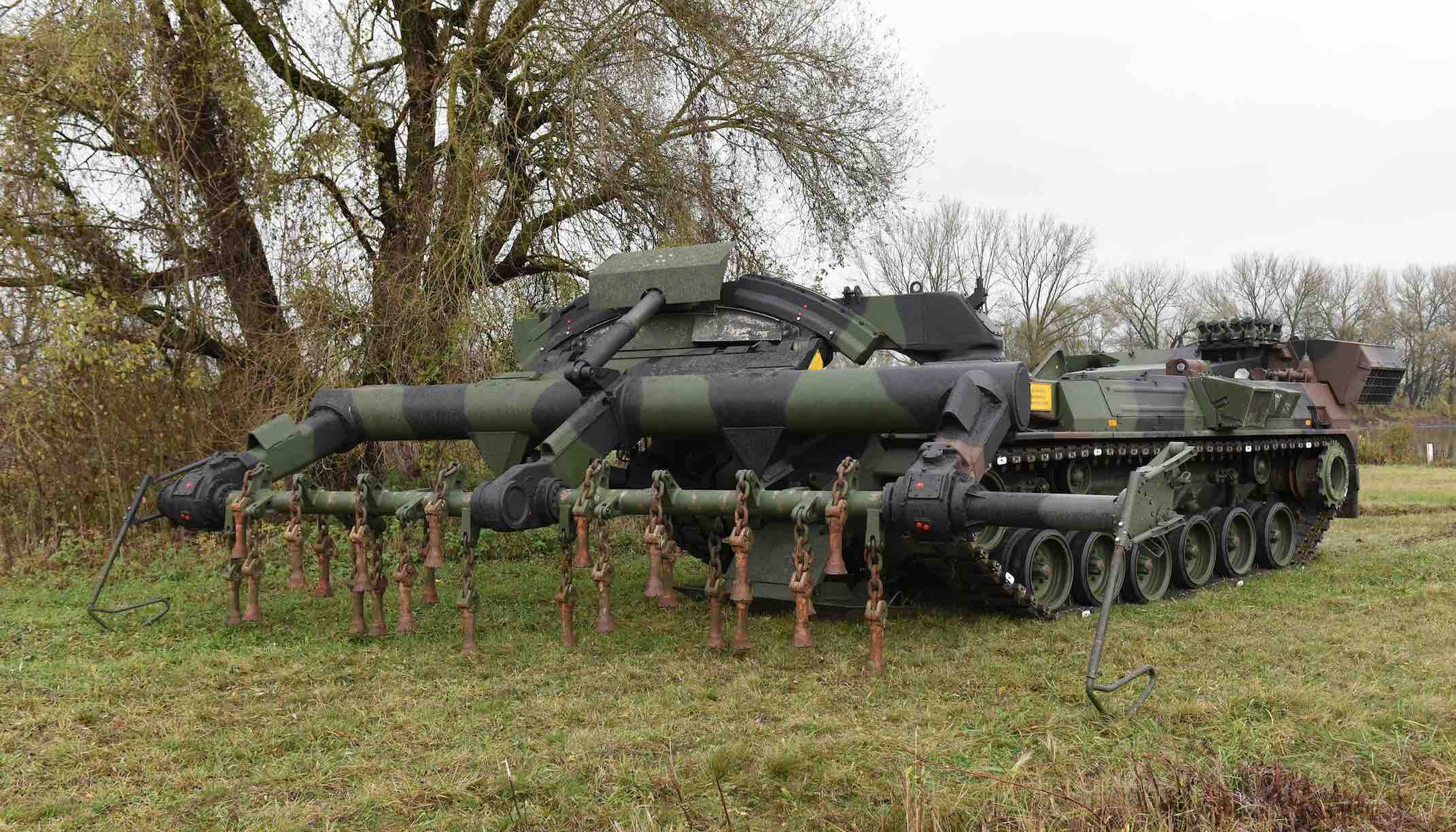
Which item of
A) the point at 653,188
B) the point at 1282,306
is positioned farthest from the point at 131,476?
the point at 1282,306

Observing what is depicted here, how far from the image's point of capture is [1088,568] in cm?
850

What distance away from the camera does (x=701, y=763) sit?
4.32 m

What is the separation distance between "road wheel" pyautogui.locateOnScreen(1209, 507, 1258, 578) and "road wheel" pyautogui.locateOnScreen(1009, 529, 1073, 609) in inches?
92.0

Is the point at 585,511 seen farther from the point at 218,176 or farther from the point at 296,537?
the point at 218,176

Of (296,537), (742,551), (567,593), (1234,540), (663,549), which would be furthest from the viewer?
(1234,540)

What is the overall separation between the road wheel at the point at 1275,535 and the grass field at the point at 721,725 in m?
2.53

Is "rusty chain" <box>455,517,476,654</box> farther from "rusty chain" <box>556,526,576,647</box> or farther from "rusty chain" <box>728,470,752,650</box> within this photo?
"rusty chain" <box>728,470,752,650</box>

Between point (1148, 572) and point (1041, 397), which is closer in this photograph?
point (1041, 397)

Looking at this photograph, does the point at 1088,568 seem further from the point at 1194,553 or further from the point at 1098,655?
the point at 1098,655

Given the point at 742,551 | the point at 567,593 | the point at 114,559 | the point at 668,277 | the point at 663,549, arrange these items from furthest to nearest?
the point at 668,277, the point at 114,559, the point at 567,593, the point at 663,549, the point at 742,551

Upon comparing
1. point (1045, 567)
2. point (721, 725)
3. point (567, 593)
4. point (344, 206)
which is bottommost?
point (721, 725)

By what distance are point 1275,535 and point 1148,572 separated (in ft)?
9.06

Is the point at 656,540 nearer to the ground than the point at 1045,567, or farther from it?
farther from it

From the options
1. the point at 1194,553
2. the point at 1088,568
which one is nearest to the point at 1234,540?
the point at 1194,553
